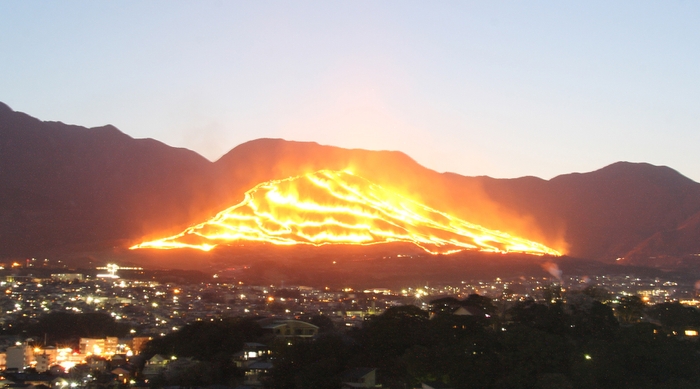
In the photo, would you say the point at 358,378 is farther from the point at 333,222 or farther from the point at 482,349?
the point at 333,222

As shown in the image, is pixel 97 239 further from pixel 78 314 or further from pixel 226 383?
pixel 226 383

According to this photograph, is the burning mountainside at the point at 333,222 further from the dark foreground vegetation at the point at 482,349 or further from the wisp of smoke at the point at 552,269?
the dark foreground vegetation at the point at 482,349

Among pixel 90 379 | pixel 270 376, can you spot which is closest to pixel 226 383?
pixel 270 376

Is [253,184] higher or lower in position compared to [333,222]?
higher

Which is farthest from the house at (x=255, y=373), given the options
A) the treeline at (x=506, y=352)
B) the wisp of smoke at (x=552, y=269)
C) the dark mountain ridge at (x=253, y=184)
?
the dark mountain ridge at (x=253, y=184)

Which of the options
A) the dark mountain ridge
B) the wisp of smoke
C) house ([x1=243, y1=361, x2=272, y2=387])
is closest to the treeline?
house ([x1=243, y1=361, x2=272, y2=387])

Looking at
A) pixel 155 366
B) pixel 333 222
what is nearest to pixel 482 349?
pixel 155 366
